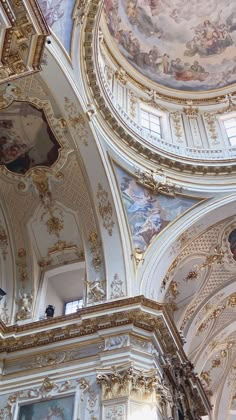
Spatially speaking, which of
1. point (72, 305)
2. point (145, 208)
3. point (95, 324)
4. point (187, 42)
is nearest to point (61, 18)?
point (145, 208)

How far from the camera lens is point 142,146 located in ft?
47.6

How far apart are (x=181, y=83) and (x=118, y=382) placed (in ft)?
39.7

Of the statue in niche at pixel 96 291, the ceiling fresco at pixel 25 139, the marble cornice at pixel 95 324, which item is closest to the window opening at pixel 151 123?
the ceiling fresco at pixel 25 139

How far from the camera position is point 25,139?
43.0 feet

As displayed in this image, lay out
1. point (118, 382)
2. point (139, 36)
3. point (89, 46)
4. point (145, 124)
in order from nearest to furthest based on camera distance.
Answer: point (118, 382) → point (89, 46) → point (145, 124) → point (139, 36)

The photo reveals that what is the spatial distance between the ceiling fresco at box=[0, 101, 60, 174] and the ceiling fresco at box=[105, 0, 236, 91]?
6768 millimetres

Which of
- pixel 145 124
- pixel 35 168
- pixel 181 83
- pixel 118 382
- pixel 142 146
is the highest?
pixel 181 83

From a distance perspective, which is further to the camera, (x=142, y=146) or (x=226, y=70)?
(x=226, y=70)

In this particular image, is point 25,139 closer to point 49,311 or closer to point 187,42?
point 49,311

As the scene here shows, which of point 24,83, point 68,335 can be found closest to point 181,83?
point 24,83

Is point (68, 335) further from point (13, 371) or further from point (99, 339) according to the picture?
point (13, 371)

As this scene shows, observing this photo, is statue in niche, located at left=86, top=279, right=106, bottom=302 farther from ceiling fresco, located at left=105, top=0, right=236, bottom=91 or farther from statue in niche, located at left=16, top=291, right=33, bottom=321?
ceiling fresco, located at left=105, top=0, right=236, bottom=91

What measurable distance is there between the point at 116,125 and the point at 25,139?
249cm

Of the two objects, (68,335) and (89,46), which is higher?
(89,46)
